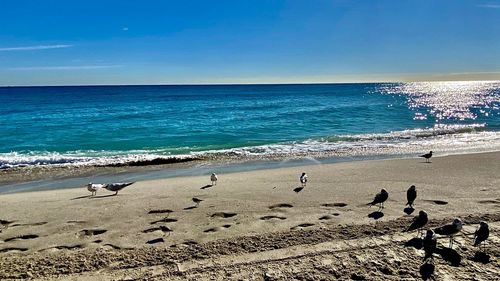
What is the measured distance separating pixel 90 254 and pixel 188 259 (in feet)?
6.75

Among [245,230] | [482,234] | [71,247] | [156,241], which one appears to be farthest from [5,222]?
[482,234]

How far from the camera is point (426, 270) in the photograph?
619 cm

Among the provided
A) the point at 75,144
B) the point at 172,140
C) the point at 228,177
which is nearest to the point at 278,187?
the point at 228,177

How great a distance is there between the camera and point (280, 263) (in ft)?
21.5

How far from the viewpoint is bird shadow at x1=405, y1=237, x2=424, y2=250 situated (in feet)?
23.2

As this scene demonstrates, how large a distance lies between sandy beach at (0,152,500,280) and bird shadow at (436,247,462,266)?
0.10 ft

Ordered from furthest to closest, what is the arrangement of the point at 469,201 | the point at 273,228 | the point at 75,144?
the point at 75,144 < the point at 469,201 < the point at 273,228

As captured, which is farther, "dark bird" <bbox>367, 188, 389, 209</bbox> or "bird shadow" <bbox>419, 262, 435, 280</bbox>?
"dark bird" <bbox>367, 188, 389, 209</bbox>

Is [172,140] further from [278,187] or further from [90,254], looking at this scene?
[90,254]

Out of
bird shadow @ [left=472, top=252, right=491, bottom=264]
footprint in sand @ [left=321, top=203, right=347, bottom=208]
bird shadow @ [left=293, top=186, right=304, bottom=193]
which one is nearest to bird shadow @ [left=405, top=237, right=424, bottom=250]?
bird shadow @ [left=472, top=252, right=491, bottom=264]

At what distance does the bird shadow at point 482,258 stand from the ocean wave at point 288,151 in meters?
13.4

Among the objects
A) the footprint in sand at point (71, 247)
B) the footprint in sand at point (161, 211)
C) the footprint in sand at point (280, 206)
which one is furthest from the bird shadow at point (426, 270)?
the footprint in sand at point (71, 247)

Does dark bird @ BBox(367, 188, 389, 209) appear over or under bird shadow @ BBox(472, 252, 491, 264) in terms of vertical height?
over

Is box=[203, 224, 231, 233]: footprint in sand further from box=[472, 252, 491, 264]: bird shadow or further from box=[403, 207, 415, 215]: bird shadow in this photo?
box=[472, 252, 491, 264]: bird shadow
